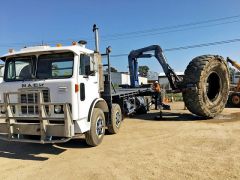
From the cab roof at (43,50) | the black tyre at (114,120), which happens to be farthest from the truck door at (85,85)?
the black tyre at (114,120)

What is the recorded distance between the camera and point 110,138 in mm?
8984

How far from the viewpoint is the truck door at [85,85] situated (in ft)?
23.6

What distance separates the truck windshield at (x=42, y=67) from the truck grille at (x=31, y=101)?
0.50 metres

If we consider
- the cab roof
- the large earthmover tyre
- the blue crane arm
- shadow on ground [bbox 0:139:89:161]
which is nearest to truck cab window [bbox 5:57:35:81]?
the cab roof

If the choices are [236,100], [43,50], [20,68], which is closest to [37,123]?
[20,68]

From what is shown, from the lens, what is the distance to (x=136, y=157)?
673 cm

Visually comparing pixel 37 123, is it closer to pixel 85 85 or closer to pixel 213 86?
pixel 85 85

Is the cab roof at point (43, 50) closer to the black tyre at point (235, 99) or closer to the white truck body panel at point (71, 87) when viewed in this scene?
the white truck body panel at point (71, 87)

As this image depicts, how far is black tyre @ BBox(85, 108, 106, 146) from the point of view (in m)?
7.61

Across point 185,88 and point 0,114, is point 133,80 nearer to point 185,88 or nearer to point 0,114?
point 185,88

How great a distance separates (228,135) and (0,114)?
6.80 metres

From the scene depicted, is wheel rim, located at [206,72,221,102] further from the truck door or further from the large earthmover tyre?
the truck door

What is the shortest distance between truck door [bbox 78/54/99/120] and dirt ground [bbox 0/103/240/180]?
1144 mm

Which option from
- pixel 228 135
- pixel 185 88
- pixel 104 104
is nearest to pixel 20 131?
pixel 104 104
